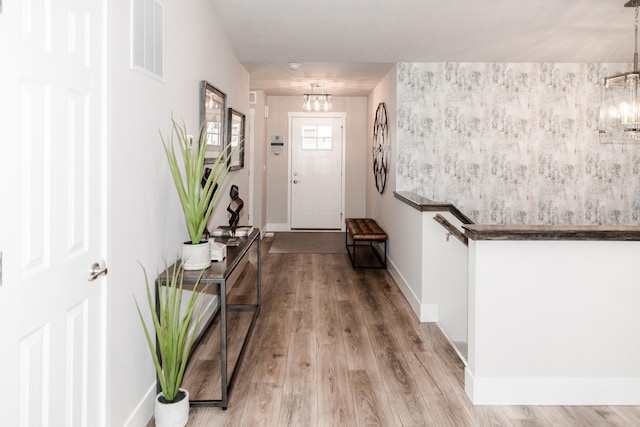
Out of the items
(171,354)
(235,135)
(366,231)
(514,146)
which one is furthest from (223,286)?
(514,146)

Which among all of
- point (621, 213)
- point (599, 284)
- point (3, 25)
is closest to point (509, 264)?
point (599, 284)

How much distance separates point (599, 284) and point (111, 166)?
7.75 feet

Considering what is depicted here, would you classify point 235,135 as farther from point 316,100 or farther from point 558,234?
point 558,234

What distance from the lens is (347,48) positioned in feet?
14.6

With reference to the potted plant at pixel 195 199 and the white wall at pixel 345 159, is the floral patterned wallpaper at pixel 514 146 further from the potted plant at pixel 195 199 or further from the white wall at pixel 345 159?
the white wall at pixel 345 159

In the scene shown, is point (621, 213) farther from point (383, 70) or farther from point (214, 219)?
point (214, 219)

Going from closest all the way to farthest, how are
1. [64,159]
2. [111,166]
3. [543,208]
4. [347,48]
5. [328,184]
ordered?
[64,159] → [111,166] → [347,48] → [543,208] → [328,184]

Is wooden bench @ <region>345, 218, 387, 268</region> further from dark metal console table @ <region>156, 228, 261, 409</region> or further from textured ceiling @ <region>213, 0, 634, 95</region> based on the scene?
dark metal console table @ <region>156, 228, 261, 409</region>

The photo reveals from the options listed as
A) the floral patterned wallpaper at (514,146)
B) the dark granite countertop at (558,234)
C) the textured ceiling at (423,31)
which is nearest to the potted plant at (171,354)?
the dark granite countertop at (558,234)

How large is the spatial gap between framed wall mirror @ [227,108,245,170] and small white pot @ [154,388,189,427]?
2.41 metres

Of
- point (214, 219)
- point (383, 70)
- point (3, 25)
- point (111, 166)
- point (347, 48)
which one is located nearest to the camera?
point (3, 25)

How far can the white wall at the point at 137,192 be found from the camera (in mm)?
1935

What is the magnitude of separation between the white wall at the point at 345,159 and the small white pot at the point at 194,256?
592cm

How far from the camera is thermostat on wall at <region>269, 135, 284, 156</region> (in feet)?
27.1
